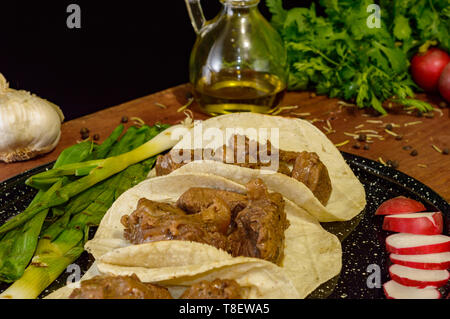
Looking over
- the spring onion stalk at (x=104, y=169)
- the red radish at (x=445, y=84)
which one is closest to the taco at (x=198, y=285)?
the spring onion stalk at (x=104, y=169)

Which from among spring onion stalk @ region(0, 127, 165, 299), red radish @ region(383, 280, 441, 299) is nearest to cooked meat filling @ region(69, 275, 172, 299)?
spring onion stalk @ region(0, 127, 165, 299)

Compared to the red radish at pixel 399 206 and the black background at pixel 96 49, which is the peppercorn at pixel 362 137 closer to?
the red radish at pixel 399 206

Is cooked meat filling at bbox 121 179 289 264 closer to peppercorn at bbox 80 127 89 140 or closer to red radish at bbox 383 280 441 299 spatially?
red radish at bbox 383 280 441 299

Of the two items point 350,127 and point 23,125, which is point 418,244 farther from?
point 23,125

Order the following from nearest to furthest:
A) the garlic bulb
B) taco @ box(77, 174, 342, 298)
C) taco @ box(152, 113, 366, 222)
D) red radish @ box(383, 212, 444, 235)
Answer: taco @ box(77, 174, 342, 298), red radish @ box(383, 212, 444, 235), taco @ box(152, 113, 366, 222), the garlic bulb
